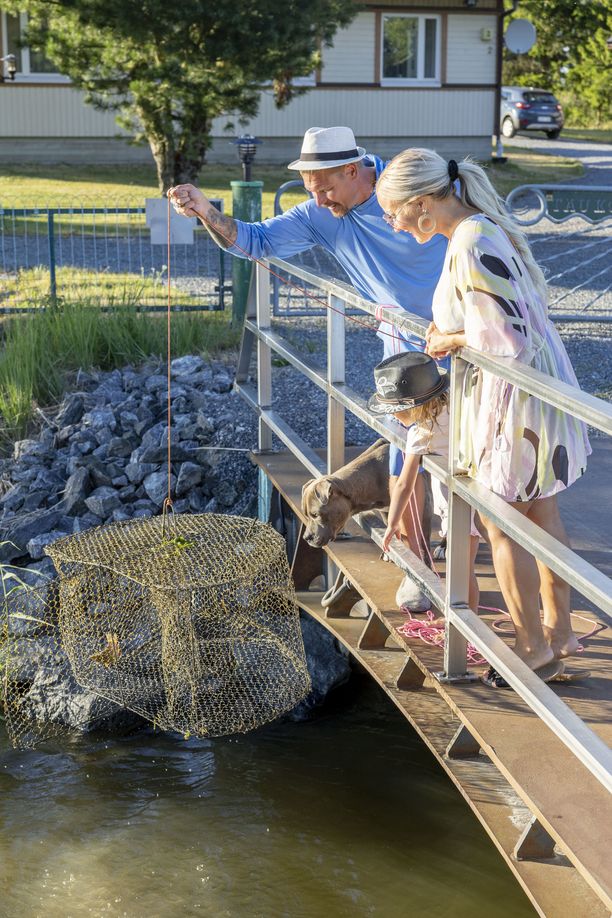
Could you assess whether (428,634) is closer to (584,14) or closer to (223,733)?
(223,733)

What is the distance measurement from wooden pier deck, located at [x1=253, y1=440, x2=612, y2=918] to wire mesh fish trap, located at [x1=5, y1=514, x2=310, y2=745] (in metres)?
0.62

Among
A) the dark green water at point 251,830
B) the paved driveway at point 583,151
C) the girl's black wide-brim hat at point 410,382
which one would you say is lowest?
the dark green water at point 251,830

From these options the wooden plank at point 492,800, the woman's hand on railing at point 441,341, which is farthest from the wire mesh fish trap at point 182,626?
the woman's hand on railing at point 441,341

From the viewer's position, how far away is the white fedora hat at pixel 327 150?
15.2 ft

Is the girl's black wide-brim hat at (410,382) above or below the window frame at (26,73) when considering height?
below

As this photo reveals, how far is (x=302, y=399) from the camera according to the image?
28.2 ft

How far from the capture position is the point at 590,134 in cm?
4172

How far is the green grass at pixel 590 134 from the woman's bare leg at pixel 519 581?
37.3 metres

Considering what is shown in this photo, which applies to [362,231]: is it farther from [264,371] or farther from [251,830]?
[251,830]

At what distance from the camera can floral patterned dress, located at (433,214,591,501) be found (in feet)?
11.1

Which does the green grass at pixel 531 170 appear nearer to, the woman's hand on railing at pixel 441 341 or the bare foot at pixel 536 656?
the woman's hand on railing at pixel 441 341

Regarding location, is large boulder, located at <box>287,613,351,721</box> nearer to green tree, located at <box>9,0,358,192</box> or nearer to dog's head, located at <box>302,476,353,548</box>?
dog's head, located at <box>302,476,353,548</box>

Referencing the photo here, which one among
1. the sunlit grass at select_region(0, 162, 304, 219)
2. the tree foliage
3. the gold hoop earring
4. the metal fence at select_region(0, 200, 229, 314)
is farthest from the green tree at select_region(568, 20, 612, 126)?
the gold hoop earring

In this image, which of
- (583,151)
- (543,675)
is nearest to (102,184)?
(583,151)
